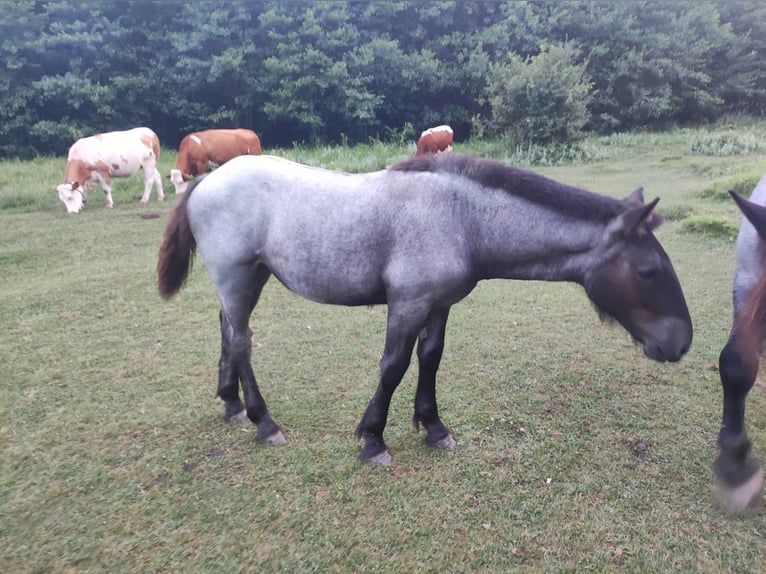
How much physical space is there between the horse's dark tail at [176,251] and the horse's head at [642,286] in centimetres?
238

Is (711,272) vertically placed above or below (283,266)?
below

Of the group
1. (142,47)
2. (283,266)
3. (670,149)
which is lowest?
(670,149)

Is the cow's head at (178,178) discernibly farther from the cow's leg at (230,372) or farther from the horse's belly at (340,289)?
Result: the horse's belly at (340,289)

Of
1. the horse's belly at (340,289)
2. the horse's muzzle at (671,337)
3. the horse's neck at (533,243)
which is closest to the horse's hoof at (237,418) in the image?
the horse's belly at (340,289)

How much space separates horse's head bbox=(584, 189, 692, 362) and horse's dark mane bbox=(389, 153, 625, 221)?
0.32ft

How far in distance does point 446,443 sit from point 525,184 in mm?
1642

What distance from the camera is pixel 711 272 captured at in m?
5.99

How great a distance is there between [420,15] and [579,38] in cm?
816

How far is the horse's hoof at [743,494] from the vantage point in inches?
100

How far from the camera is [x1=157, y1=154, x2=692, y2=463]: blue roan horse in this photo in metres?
2.45

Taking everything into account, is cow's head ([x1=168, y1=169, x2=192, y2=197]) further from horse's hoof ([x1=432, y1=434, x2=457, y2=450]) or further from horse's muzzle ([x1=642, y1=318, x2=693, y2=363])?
horse's muzzle ([x1=642, y1=318, x2=693, y2=363])

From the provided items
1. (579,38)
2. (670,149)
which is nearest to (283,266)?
(670,149)

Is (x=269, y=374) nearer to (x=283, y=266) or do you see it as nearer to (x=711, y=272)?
(x=283, y=266)

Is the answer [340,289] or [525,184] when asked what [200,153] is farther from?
[525,184]
